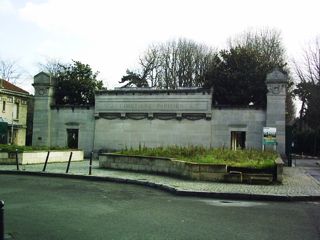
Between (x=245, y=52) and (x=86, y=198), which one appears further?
(x=245, y=52)

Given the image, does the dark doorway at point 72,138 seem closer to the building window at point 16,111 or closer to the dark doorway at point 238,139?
the dark doorway at point 238,139

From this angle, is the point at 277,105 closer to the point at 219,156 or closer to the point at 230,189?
the point at 219,156

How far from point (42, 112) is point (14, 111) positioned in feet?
54.3

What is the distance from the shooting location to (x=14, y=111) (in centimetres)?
5350

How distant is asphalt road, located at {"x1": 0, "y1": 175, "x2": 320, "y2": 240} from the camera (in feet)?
27.7

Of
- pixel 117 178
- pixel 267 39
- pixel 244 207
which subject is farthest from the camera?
pixel 267 39

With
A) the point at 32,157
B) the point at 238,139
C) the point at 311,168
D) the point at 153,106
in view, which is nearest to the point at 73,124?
the point at 153,106

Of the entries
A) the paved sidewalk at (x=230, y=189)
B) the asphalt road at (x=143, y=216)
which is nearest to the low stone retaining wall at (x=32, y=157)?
the paved sidewalk at (x=230, y=189)

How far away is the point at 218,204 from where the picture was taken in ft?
42.4

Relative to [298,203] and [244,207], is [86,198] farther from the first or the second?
[298,203]

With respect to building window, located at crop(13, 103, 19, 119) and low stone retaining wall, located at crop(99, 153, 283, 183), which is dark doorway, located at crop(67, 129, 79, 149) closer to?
building window, located at crop(13, 103, 19, 119)

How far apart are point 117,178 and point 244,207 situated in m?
7.80

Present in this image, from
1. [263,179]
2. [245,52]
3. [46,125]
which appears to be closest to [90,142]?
[46,125]

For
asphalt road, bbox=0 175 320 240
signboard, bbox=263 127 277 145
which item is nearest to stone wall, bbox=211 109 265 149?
signboard, bbox=263 127 277 145
